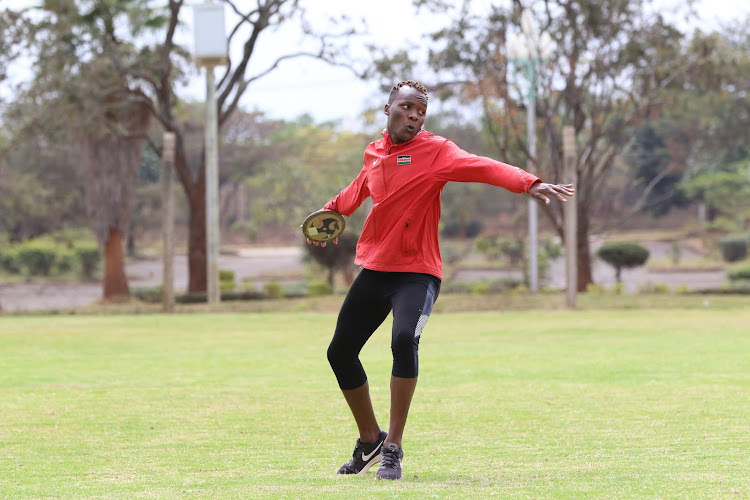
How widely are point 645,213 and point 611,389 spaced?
5970 cm

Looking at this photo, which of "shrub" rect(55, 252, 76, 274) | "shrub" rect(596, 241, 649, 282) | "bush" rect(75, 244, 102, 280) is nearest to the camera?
"shrub" rect(596, 241, 649, 282)

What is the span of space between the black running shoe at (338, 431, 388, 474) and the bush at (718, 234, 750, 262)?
4419 cm

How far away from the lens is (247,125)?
65.8 m

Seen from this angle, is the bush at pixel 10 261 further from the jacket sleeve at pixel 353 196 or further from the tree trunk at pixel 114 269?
the jacket sleeve at pixel 353 196

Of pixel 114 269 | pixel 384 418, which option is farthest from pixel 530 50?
pixel 384 418

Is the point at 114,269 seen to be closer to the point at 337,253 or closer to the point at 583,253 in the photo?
the point at 337,253

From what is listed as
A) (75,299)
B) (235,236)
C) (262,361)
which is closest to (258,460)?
(262,361)

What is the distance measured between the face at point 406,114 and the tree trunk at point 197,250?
2264 cm

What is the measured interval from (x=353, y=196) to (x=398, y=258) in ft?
2.13

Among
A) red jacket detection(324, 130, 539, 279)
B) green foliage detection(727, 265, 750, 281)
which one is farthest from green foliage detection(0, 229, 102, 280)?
red jacket detection(324, 130, 539, 279)

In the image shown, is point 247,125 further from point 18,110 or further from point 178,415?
point 178,415

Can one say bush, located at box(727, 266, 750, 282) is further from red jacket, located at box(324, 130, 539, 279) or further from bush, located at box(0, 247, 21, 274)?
bush, located at box(0, 247, 21, 274)

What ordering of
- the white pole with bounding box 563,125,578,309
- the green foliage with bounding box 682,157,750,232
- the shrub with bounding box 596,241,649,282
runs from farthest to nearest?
the green foliage with bounding box 682,157,750,232 < the shrub with bounding box 596,241,649,282 < the white pole with bounding box 563,125,578,309

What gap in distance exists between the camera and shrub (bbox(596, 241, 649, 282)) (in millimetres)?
31234
